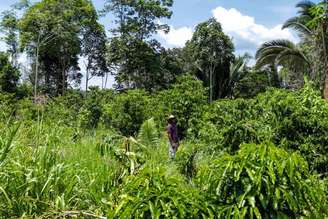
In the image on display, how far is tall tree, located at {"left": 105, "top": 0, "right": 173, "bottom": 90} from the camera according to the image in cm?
3130

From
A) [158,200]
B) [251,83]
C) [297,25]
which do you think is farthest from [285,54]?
[158,200]

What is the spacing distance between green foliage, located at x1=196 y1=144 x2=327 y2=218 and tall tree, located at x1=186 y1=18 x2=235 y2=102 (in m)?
25.8

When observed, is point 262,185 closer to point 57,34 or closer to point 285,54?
point 285,54

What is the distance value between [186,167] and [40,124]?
1857mm

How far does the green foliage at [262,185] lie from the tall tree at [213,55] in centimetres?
2581

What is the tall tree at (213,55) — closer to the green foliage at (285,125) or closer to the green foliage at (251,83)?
the green foliage at (251,83)

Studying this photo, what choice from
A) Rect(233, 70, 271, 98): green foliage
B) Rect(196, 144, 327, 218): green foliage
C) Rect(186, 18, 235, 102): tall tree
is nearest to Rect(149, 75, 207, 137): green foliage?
Rect(186, 18, 235, 102): tall tree

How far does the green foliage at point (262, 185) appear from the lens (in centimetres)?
325

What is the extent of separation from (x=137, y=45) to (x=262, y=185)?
2865 centimetres

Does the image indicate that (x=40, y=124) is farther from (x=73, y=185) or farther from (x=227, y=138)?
(x=227, y=138)

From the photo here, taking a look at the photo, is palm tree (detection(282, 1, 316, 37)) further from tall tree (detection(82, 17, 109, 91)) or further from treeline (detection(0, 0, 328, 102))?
tall tree (detection(82, 17, 109, 91))

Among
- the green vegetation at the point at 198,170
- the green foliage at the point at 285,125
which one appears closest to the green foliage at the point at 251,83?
the green vegetation at the point at 198,170

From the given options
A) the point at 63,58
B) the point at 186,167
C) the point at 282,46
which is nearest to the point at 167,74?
the point at 63,58

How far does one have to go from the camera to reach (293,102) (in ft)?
19.8
